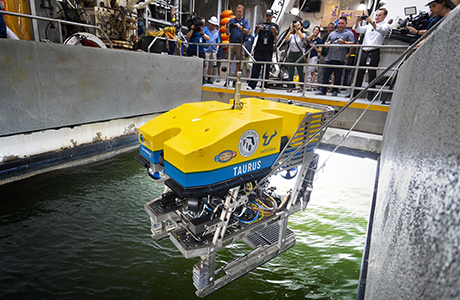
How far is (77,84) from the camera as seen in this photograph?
14.8ft

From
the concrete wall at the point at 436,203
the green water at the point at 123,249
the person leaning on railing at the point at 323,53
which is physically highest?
the person leaning on railing at the point at 323,53

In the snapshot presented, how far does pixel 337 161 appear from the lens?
516 cm

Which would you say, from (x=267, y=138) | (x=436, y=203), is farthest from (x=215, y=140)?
(x=436, y=203)

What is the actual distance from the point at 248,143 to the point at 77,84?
12.8ft

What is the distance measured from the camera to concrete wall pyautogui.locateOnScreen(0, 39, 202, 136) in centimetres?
382

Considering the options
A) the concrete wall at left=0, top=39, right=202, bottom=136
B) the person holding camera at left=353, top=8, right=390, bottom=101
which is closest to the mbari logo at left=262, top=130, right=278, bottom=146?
the concrete wall at left=0, top=39, right=202, bottom=136

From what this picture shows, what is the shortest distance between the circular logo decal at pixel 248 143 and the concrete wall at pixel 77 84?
3800mm

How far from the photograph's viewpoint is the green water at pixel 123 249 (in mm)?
2248

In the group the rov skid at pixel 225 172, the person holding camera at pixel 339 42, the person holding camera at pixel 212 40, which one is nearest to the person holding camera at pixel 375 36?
the person holding camera at pixel 339 42

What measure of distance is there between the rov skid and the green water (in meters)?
0.23

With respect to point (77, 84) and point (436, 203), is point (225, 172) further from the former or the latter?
point (77, 84)

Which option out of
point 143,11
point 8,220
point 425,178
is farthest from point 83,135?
point 143,11

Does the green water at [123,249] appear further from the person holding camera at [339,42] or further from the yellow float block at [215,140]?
the person holding camera at [339,42]

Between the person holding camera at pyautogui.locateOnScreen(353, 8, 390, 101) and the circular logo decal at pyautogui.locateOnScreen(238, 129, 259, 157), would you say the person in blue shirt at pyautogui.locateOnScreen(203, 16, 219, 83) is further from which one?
the circular logo decal at pyautogui.locateOnScreen(238, 129, 259, 157)
